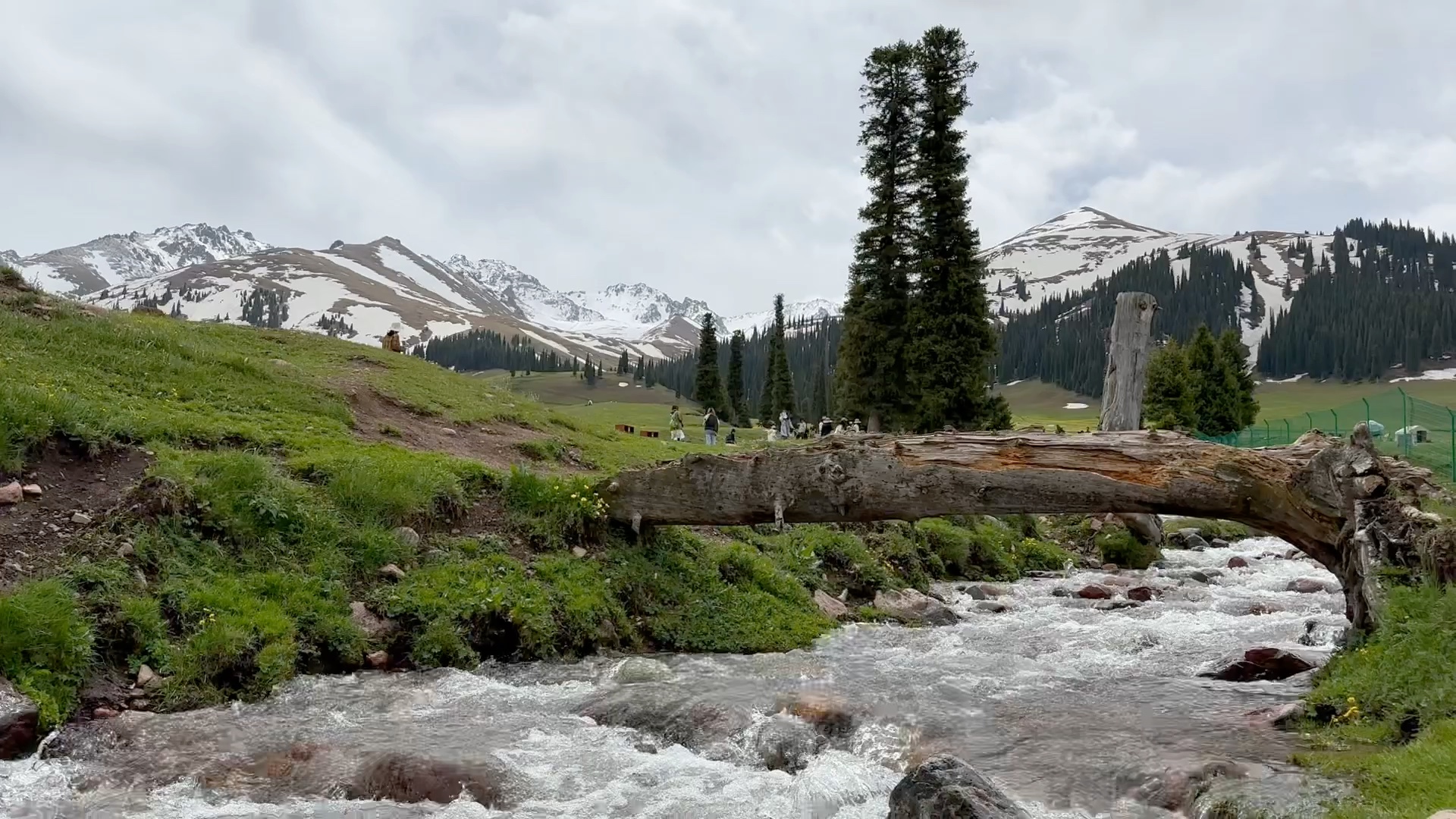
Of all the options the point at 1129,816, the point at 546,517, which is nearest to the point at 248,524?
the point at 546,517

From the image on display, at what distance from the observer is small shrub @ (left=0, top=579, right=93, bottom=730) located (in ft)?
23.5

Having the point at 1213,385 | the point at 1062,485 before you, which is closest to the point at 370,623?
the point at 1062,485

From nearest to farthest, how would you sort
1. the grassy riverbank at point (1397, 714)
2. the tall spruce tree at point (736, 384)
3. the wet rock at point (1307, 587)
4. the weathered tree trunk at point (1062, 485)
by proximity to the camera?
1. the grassy riverbank at point (1397, 714)
2. the weathered tree trunk at point (1062, 485)
3. the wet rock at point (1307, 587)
4. the tall spruce tree at point (736, 384)

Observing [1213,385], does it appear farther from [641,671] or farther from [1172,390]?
[641,671]

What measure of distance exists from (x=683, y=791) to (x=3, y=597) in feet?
20.5

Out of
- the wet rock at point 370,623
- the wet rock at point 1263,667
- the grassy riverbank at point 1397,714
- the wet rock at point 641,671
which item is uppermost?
the grassy riverbank at point 1397,714

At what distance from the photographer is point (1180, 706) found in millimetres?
8367

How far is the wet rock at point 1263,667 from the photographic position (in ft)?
30.4

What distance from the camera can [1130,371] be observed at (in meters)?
20.2

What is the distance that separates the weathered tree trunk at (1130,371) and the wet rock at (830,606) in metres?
9.81

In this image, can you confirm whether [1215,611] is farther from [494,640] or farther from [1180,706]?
[494,640]

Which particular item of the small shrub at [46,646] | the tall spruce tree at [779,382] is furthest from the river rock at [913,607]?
the tall spruce tree at [779,382]

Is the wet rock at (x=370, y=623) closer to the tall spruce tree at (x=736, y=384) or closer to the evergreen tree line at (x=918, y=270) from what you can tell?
the evergreen tree line at (x=918, y=270)

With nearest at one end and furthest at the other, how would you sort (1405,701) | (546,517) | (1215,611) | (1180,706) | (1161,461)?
(1405,701)
(1180,706)
(1161,461)
(546,517)
(1215,611)
